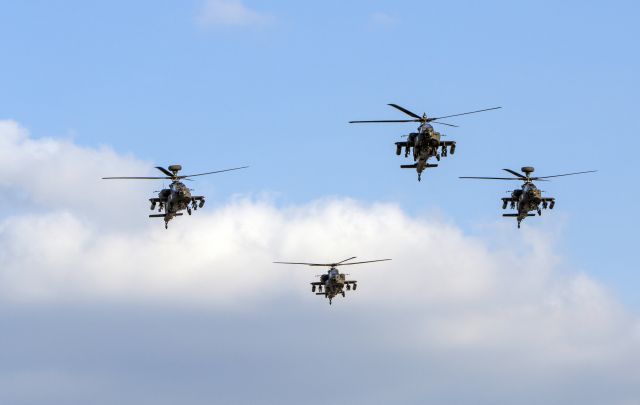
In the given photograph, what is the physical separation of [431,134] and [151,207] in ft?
102

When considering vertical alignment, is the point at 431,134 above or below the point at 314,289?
above

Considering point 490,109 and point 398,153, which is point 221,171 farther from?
point 490,109

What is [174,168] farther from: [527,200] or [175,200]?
[527,200]

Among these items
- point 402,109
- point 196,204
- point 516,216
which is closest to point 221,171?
point 196,204

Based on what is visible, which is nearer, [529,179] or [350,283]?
[529,179]

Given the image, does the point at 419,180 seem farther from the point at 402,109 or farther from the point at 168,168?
the point at 168,168

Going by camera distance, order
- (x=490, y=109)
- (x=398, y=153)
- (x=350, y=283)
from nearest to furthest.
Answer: (x=490, y=109) < (x=398, y=153) < (x=350, y=283)

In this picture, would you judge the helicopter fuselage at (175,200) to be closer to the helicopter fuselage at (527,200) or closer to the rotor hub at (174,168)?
the rotor hub at (174,168)

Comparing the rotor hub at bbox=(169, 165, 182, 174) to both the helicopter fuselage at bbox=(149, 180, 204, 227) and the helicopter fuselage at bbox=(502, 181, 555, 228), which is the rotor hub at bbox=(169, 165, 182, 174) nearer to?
the helicopter fuselage at bbox=(149, 180, 204, 227)

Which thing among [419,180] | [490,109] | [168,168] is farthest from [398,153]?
[168,168]

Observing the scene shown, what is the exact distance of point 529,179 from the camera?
163375 mm

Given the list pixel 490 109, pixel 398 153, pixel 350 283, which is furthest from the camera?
pixel 350 283

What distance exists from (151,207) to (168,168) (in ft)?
14.6

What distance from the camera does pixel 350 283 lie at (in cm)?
17712
